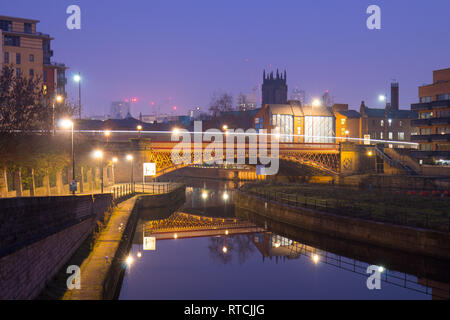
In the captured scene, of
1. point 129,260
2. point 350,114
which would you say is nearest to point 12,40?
point 129,260

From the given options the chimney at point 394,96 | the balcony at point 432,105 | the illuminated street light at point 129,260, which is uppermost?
the chimney at point 394,96

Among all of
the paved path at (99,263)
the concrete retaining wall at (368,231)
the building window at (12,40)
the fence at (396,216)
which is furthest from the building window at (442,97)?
the building window at (12,40)

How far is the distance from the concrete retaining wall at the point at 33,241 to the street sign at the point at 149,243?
37.6ft

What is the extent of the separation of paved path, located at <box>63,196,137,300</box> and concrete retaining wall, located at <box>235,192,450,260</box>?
14550 millimetres

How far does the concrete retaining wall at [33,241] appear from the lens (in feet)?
47.7

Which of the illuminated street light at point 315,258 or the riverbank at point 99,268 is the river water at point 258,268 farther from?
the riverbank at point 99,268

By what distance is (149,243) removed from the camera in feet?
125

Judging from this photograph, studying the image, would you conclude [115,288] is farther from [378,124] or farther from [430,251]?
[378,124]

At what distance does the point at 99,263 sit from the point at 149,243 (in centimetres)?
1617

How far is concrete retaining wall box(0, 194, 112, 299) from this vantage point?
14547 mm

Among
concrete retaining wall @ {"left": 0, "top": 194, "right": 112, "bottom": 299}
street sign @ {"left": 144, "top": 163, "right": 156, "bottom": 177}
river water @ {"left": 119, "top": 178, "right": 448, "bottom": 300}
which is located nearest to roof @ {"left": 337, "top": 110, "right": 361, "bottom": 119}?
street sign @ {"left": 144, "top": 163, "right": 156, "bottom": 177}
